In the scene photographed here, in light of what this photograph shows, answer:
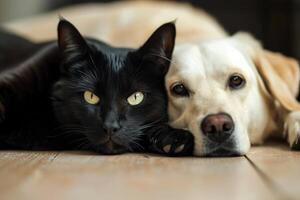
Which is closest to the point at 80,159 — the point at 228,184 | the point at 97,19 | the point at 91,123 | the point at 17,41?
the point at 91,123

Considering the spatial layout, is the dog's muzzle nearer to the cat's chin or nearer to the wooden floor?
the wooden floor

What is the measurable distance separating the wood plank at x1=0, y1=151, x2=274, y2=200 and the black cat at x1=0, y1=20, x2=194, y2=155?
7 centimetres

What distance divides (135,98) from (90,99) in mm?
139

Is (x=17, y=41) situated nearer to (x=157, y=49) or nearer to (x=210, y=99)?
(x=157, y=49)

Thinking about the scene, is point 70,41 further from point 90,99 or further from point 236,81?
point 236,81

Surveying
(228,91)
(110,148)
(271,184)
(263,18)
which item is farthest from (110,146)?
(263,18)

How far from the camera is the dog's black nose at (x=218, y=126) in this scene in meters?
1.49

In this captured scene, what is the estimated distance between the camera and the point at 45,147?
5.58 ft

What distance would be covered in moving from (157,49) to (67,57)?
0.29 meters

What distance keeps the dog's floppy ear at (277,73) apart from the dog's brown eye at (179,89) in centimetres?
32

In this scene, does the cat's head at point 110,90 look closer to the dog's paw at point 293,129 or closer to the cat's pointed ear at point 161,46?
the cat's pointed ear at point 161,46

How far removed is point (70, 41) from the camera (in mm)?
1634

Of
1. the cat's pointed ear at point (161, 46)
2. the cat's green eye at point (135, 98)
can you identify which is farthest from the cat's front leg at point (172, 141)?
the cat's pointed ear at point (161, 46)

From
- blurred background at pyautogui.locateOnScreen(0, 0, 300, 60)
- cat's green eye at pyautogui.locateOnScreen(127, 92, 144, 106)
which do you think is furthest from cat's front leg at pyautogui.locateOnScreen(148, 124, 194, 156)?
blurred background at pyautogui.locateOnScreen(0, 0, 300, 60)
